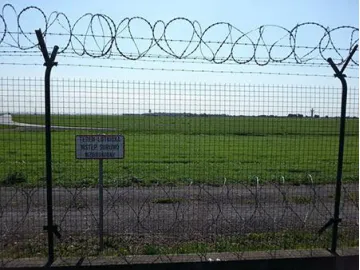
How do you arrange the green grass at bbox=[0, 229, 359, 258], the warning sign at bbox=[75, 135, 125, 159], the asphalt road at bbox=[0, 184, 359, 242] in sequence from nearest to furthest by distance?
the warning sign at bbox=[75, 135, 125, 159] → the green grass at bbox=[0, 229, 359, 258] → the asphalt road at bbox=[0, 184, 359, 242]

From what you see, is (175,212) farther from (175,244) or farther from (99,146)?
(99,146)

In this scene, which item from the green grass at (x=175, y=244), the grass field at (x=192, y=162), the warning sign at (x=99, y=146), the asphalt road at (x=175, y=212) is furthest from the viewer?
the grass field at (x=192, y=162)

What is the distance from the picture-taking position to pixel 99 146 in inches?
231

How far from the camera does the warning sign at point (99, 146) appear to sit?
584 centimetres

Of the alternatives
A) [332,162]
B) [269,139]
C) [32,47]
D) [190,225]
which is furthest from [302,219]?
[269,139]

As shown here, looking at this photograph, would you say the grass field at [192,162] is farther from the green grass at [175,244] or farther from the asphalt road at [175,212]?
the green grass at [175,244]

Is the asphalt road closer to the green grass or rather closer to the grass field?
the green grass

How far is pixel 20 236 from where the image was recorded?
7016 millimetres

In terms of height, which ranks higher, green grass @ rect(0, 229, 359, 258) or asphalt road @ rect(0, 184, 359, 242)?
green grass @ rect(0, 229, 359, 258)

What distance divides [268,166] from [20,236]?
39.0ft

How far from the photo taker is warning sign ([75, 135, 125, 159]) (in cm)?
584

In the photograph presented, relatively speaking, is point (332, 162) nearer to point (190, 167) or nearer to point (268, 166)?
point (268, 166)

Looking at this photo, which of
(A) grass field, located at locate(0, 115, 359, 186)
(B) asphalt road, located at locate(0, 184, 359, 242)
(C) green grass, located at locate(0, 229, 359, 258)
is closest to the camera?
(C) green grass, located at locate(0, 229, 359, 258)

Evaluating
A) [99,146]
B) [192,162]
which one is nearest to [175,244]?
[99,146]
